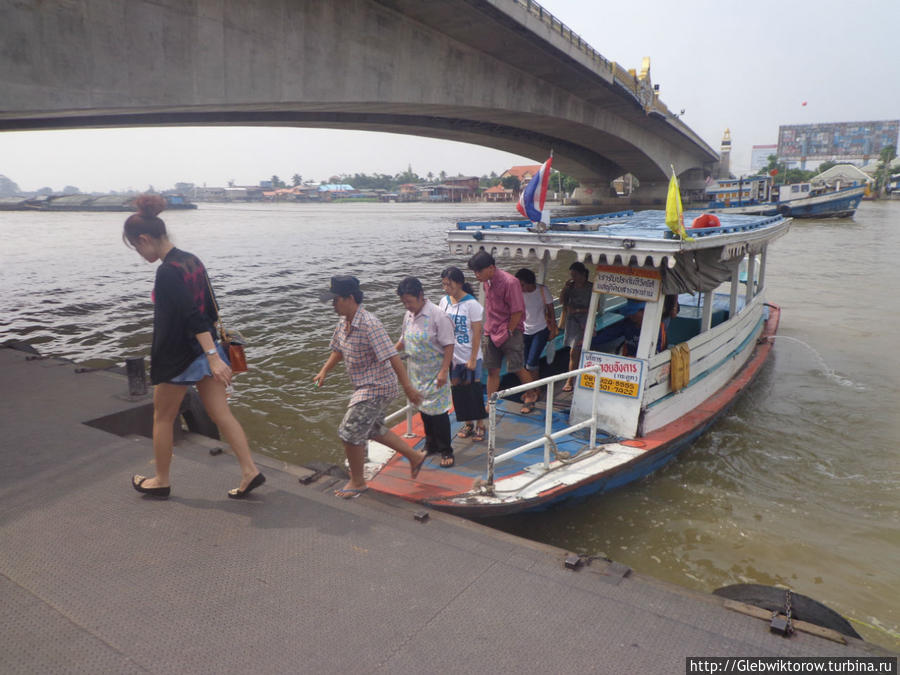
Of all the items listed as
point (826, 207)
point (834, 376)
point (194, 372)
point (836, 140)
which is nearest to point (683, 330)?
point (834, 376)

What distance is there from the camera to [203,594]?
2.89m

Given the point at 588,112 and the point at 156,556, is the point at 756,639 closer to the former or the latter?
the point at 156,556

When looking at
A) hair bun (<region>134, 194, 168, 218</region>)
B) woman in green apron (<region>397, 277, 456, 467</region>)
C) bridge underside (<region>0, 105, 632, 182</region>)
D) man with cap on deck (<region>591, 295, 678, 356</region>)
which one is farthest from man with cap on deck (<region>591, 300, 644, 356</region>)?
bridge underside (<region>0, 105, 632, 182</region>)

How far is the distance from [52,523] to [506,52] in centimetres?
1701

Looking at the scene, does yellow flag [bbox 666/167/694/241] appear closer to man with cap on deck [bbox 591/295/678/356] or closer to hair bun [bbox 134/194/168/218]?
man with cap on deck [bbox 591/295/678/356]

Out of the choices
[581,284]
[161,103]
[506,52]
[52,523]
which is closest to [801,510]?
[581,284]

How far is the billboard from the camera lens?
17388 cm

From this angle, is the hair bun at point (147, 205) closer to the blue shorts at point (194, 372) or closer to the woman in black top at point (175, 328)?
the woman in black top at point (175, 328)

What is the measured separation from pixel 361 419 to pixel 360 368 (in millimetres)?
354

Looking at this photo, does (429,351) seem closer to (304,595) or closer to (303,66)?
(304,595)

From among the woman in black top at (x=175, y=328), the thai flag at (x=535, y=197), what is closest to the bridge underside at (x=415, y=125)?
the woman in black top at (x=175, y=328)

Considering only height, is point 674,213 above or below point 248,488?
above

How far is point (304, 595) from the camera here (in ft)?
9.53

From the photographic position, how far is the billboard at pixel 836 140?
173875 millimetres
